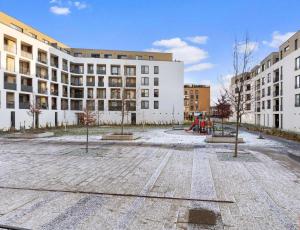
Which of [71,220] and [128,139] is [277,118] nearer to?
[128,139]

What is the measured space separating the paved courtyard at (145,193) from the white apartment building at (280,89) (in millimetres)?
23966

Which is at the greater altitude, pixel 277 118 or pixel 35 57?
pixel 35 57

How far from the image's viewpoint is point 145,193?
7.12 metres

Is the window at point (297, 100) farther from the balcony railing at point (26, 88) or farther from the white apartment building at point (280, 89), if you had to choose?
the balcony railing at point (26, 88)

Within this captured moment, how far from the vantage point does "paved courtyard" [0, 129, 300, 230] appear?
17.3 ft

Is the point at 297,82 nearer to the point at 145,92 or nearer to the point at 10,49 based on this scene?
the point at 145,92

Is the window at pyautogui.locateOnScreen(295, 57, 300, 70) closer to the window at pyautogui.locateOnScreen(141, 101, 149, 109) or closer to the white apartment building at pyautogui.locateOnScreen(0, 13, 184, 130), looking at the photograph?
the white apartment building at pyautogui.locateOnScreen(0, 13, 184, 130)

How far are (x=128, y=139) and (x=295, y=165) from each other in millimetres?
12923

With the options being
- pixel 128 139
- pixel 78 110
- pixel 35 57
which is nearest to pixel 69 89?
pixel 78 110

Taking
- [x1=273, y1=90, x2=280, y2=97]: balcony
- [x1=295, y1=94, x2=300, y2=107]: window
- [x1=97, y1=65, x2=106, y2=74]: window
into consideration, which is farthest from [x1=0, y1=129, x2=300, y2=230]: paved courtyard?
[x1=97, y1=65, x2=106, y2=74]: window

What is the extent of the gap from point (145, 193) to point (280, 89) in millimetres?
44390

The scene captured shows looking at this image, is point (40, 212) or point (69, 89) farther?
point (69, 89)

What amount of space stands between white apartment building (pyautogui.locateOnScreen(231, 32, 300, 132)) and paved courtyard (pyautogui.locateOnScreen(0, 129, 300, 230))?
78.6 ft

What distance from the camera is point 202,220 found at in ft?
17.4
